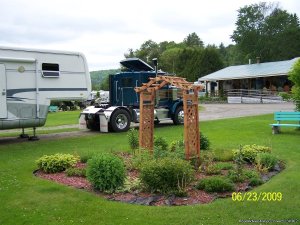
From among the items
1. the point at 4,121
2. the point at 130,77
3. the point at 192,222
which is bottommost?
the point at 192,222

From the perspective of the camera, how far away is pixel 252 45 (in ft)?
251

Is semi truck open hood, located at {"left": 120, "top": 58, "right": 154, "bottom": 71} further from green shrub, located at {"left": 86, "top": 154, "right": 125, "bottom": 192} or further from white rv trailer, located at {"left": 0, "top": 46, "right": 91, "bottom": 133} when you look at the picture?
green shrub, located at {"left": 86, "top": 154, "right": 125, "bottom": 192}

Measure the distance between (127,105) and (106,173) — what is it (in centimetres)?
1137

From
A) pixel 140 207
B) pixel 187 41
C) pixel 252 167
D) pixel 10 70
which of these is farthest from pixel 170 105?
pixel 187 41

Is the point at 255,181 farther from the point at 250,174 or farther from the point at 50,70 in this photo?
the point at 50,70

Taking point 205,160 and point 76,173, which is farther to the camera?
point 205,160

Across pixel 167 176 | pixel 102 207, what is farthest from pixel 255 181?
pixel 102 207

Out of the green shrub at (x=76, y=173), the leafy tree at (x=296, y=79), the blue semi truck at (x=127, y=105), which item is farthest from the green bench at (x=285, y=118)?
the green shrub at (x=76, y=173)

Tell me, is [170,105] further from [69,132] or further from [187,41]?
[187,41]

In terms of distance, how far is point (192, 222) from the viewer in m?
5.35

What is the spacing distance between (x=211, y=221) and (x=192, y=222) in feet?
0.83

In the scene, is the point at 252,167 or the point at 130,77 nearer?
the point at 252,167
